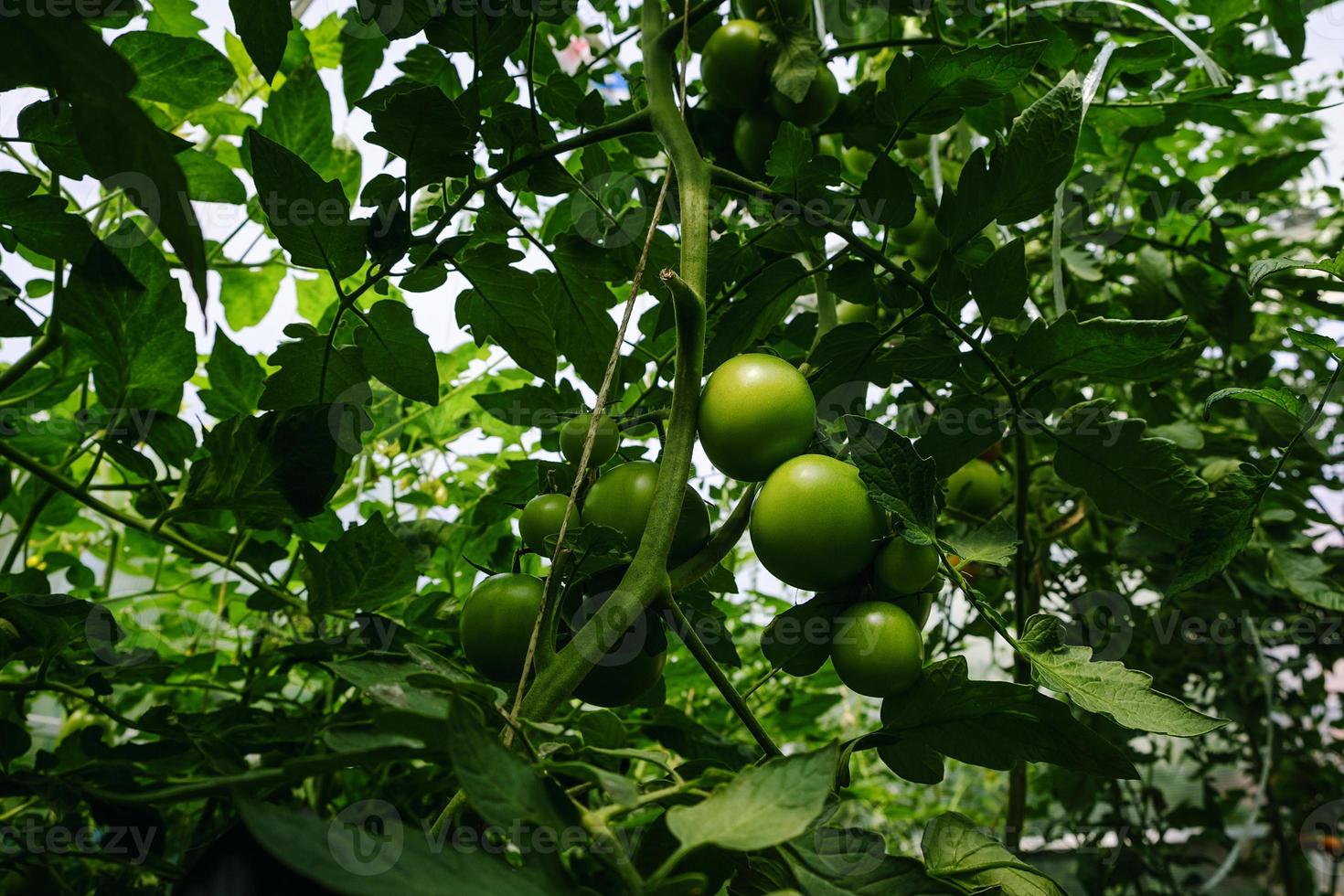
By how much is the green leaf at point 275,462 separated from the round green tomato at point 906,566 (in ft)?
0.89

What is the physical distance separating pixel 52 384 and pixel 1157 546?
845mm

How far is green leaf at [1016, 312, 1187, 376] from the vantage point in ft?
1.34

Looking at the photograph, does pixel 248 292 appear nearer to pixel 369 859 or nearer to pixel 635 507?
pixel 635 507

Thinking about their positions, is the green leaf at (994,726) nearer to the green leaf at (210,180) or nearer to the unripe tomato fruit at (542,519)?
the unripe tomato fruit at (542,519)

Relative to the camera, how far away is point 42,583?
1.85 ft

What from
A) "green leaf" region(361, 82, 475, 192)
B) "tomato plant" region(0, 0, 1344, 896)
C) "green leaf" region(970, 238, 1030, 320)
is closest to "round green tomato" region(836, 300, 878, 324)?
"tomato plant" region(0, 0, 1344, 896)

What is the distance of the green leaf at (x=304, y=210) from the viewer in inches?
15.0

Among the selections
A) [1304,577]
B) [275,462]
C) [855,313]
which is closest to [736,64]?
[855,313]

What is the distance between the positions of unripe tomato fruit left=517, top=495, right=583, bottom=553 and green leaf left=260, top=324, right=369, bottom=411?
125mm

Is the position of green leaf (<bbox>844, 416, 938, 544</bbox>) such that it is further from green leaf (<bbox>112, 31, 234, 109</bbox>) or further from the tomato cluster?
green leaf (<bbox>112, 31, 234, 109</bbox>)

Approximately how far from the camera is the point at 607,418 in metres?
0.42

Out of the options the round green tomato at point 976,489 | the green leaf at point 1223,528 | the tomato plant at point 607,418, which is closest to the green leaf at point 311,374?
the tomato plant at point 607,418

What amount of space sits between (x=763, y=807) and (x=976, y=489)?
0.62 m

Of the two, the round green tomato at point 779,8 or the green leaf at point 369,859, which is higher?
the round green tomato at point 779,8
